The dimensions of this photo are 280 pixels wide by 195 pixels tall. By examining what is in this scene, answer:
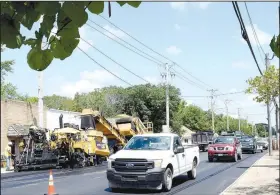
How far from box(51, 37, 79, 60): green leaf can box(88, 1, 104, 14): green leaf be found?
0.22 metres

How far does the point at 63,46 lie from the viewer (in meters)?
2.72

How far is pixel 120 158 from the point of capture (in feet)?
44.6

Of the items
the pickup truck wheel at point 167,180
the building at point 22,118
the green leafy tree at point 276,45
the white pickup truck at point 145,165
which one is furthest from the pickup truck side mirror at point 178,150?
the building at point 22,118

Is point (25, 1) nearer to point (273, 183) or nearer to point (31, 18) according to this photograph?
point (31, 18)

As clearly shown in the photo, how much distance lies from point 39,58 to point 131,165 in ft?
35.8

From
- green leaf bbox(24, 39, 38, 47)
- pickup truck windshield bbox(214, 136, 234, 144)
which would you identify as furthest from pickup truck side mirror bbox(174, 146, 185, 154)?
pickup truck windshield bbox(214, 136, 234, 144)

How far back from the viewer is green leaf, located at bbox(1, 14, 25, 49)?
8.12ft

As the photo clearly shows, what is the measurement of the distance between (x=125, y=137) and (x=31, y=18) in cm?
3197

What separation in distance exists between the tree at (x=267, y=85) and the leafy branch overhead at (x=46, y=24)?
18245 mm

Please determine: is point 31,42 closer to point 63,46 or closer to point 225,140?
point 63,46

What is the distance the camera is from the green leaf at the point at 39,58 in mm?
2676

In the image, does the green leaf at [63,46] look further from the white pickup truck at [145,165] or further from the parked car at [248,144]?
the parked car at [248,144]

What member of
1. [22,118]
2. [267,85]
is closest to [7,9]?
[267,85]

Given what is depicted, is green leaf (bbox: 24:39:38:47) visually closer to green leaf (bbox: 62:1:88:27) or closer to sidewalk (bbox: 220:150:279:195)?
green leaf (bbox: 62:1:88:27)
